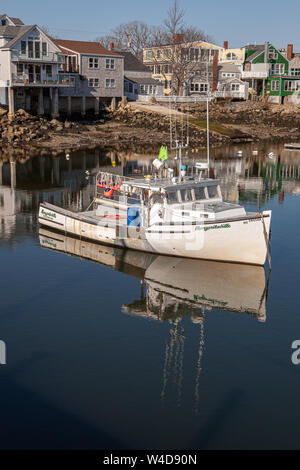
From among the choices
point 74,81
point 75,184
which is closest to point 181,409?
point 75,184

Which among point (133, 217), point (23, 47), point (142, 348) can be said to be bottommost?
point (142, 348)

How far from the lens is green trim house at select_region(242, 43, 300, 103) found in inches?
4104

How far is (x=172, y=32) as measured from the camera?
101000 mm

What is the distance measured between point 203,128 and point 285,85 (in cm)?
3289

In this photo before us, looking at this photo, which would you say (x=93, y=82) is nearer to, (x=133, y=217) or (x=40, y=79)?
Result: (x=40, y=79)

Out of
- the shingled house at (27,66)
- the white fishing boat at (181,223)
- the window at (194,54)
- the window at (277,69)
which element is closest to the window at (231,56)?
the window at (277,69)

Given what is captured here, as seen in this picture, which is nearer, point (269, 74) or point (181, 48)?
point (181, 48)

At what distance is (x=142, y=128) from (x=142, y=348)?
62487 mm

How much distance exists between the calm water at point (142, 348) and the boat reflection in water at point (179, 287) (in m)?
0.05

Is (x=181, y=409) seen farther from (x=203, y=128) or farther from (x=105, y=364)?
(x=203, y=128)

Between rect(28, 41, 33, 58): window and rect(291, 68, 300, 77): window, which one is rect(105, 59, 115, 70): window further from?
rect(291, 68, 300, 77): window

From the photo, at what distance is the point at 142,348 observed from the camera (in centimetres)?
1722

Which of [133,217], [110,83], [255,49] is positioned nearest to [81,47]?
[110,83]

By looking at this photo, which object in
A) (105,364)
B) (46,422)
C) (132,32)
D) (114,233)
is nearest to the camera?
(46,422)
